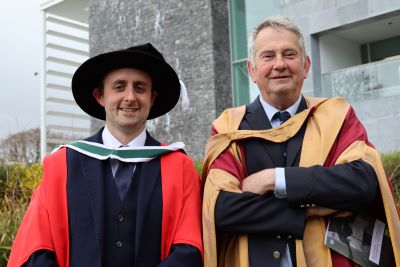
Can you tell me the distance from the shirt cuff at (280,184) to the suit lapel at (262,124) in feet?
0.65

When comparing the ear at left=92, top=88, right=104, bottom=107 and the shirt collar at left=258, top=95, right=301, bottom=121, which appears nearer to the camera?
the shirt collar at left=258, top=95, right=301, bottom=121

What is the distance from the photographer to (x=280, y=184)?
2.57 metres

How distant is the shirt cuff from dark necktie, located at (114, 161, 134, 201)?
0.78 m

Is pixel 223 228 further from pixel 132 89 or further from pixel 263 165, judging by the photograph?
pixel 132 89

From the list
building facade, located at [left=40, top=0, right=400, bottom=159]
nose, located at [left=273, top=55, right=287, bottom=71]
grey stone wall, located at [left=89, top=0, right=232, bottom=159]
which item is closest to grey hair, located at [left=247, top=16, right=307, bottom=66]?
nose, located at [left=273, top=55, right=287, bottom=71]

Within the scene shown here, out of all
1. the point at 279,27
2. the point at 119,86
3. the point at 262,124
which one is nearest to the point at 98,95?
the point at 119,86

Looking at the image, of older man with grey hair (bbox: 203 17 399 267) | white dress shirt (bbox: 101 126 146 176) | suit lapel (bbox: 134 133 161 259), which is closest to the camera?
older man with grey hair (bbox: 203 17 399 267)

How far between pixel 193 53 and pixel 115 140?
46.1ft

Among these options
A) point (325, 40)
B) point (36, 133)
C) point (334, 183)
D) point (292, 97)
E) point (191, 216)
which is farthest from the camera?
point (36, 133)

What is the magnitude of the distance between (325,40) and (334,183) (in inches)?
491

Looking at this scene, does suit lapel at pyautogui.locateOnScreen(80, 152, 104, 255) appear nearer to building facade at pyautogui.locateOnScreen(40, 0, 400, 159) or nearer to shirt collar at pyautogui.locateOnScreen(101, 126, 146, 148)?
shirt collar at pyautogui.locateOnScreen(101, 126, 146, 148)

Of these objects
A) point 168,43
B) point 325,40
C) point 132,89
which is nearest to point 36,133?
point 168,43

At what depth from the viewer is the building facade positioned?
12484 millimetres

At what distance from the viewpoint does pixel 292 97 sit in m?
2.95
